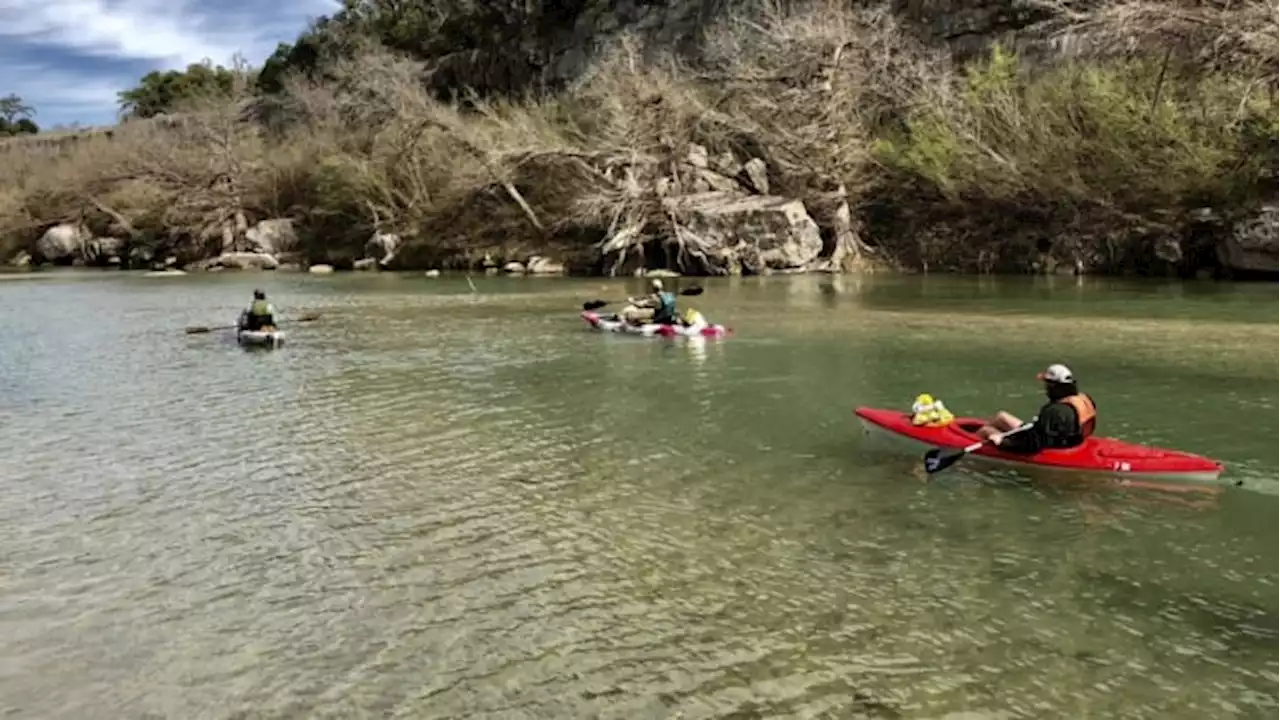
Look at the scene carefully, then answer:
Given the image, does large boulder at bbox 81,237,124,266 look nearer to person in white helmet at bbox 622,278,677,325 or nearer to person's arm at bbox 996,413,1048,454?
person in white helmet at bbox 622,278,677,325

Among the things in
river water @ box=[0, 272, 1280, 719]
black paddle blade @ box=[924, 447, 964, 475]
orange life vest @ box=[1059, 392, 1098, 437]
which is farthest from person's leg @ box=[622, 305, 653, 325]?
orange life vest @ box=[1059, 392, 1098, 437]

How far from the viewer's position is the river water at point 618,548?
23.3 ft

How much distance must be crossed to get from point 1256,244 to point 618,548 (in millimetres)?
33519

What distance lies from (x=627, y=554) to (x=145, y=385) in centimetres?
1305

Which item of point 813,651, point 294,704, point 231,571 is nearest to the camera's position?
point 294,704

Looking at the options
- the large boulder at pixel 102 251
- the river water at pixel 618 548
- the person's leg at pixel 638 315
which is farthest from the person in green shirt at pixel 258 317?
the large boulder at pixel 102 251

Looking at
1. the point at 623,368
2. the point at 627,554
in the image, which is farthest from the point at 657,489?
the point at 623,368

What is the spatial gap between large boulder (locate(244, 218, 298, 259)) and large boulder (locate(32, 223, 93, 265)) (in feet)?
42.6

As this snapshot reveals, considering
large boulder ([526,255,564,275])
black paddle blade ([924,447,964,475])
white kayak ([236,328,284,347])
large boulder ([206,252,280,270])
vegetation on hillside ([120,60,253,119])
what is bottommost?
black paddle blade ([924,447,964,475])

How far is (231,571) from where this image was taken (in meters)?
9.38

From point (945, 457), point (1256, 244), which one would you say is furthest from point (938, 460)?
point (1256, 244)

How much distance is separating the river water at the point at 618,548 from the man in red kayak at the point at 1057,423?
1.45 feet

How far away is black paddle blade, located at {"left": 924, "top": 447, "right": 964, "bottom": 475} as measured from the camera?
11.6 metres

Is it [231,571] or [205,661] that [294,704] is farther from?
[231,571]
